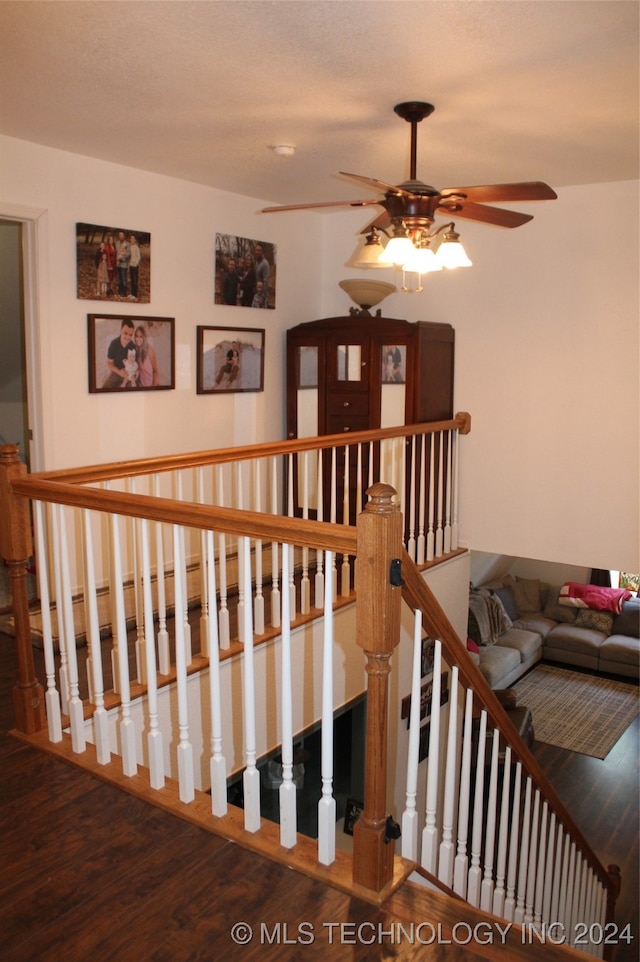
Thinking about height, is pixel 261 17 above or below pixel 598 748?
above

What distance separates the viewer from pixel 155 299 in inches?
192

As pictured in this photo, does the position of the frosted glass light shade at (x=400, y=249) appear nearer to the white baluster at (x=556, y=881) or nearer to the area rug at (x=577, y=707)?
the white baluster at (x=556, y=881)

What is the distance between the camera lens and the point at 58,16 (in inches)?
101

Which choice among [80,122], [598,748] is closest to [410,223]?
[80,122]

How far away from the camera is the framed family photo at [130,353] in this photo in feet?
14.8

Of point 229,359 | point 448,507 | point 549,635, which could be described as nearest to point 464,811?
point 448,507

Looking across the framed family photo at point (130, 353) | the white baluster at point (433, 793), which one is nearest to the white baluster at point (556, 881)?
the white baluster at point (433, 793)

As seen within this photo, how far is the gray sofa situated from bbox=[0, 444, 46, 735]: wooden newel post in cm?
682

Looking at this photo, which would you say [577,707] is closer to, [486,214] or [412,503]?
[412,503]

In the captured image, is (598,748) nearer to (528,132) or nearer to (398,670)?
(398,670)

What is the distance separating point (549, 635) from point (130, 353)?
24.5 ft

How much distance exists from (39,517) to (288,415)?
11.6 ft

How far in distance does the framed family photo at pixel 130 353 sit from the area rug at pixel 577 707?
6.02 m

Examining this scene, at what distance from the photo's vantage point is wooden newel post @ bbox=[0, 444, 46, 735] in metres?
2.70
